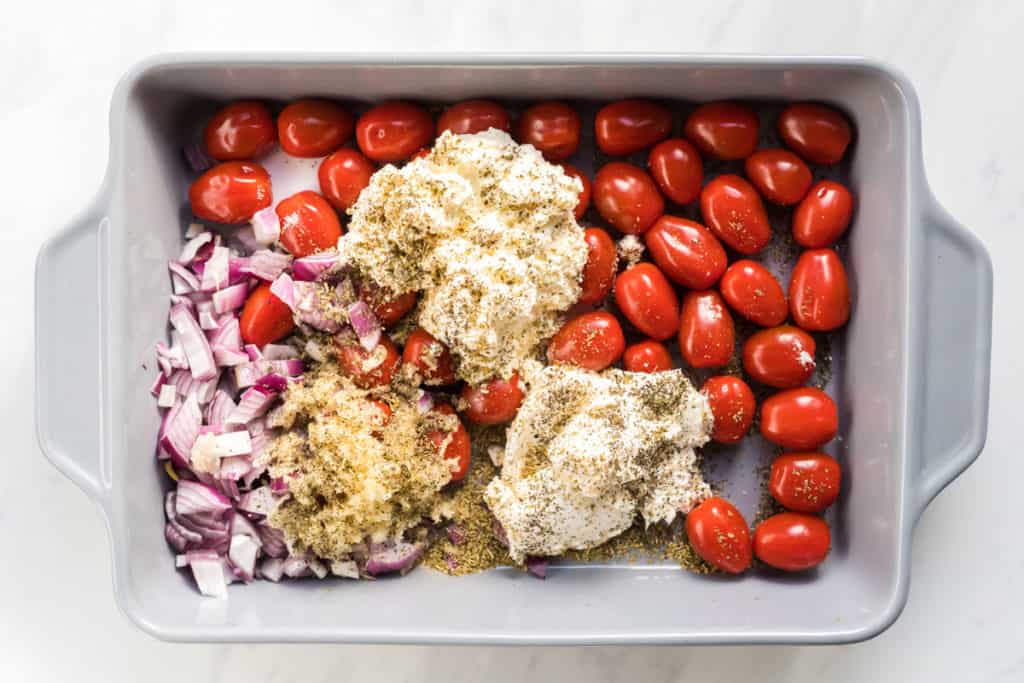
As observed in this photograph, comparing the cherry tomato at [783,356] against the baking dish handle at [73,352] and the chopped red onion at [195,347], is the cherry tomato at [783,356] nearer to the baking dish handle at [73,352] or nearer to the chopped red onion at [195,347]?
the chopped red onion at [195,347]

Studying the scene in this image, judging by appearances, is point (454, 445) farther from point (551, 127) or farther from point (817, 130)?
point (817, 130)

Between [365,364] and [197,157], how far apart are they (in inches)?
17.5

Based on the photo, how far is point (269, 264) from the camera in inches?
57.6

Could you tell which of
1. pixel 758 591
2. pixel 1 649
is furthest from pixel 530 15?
pixel 1 649

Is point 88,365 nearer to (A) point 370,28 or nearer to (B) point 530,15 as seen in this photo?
(A) point 370,28

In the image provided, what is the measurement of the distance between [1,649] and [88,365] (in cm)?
57

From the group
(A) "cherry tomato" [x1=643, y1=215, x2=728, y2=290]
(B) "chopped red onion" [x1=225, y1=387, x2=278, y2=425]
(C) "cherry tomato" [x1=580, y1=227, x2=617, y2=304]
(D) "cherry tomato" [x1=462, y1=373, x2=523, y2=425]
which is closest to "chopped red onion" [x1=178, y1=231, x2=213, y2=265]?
(B) "chopped red onion" [x1=225, y1=387, x2=278, y2=425]

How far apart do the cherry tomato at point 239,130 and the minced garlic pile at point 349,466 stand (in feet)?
1.23

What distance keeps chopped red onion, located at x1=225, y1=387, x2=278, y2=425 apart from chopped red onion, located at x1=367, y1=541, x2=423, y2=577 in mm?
283

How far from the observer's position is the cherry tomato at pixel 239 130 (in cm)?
145

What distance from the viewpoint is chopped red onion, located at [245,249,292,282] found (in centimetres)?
146

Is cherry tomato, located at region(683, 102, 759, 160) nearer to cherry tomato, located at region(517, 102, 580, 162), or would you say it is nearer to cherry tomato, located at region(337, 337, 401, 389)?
cherry tomato, located at region(517, 102, 580, 162)

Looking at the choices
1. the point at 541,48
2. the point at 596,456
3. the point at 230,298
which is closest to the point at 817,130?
the point at 541,48

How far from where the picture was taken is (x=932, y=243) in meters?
1.32
